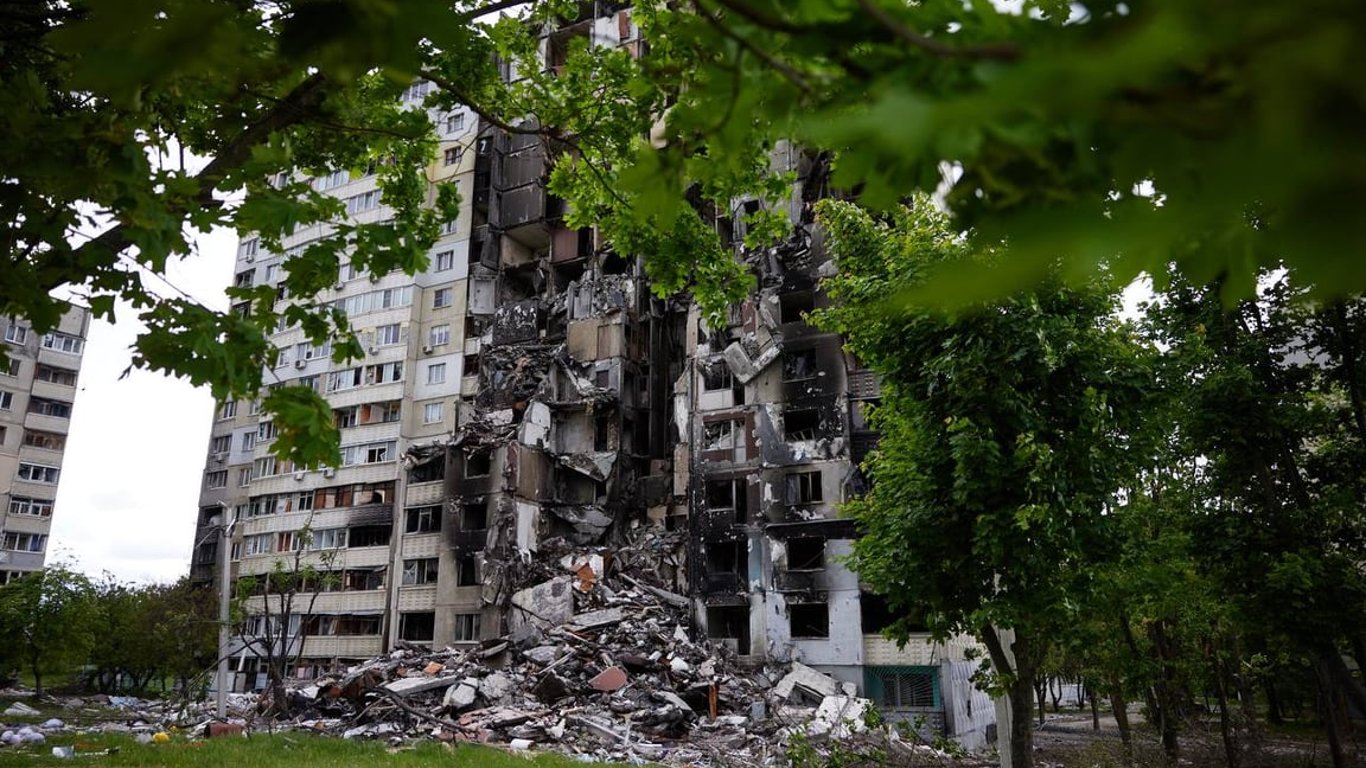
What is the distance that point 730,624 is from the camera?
31484mm

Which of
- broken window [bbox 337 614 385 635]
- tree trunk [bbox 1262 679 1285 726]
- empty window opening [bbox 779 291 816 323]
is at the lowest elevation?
tree trunk [bbox 1262 679 1285 726]

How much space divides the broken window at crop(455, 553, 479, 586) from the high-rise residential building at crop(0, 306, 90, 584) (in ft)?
103

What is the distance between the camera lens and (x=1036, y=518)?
727cm

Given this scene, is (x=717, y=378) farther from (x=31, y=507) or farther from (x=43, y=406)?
(x=43, y=406)

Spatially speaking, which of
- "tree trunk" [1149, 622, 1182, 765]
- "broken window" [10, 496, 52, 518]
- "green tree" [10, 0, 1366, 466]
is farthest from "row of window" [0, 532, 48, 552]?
"tree trunk" [1149, 622, 1182, 765]

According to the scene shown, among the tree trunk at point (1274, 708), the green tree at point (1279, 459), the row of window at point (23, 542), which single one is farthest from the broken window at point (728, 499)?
the row of window at point (23, 542)

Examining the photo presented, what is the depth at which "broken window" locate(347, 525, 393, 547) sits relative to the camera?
40.8 m

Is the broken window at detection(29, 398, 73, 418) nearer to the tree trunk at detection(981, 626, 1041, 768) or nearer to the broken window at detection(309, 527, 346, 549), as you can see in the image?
the broken window at detection(309, 527, 346, 549)

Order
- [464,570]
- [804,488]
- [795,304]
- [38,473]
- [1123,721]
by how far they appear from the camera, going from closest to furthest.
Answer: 1. [1123,721]
2. [804,488]
3. [795,304]
4. [464,570]
5. [38,473]

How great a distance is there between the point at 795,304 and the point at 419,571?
73.1 ft

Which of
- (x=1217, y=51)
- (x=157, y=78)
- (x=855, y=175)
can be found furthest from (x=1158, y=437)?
(x=157, y=78)

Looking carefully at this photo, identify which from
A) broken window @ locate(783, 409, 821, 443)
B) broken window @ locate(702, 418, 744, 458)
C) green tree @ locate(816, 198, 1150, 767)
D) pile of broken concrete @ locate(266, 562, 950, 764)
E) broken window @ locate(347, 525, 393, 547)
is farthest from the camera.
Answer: broken window @ locate(347, 525, 393, 547)

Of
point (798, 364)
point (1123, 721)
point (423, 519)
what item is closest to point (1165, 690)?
point (1123, 721)

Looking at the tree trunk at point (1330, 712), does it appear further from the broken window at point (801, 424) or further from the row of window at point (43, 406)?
the row of window at point (43, 406)
